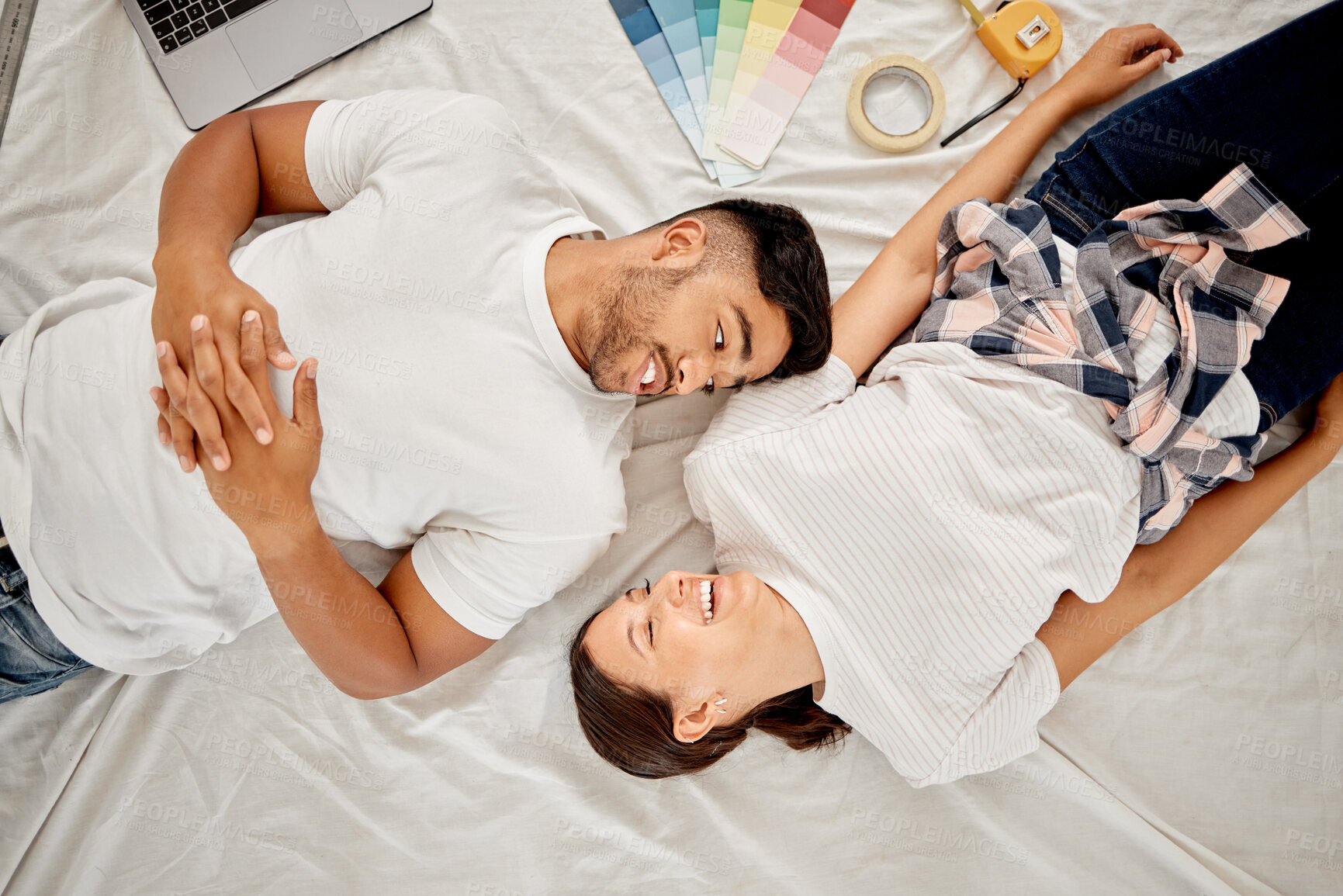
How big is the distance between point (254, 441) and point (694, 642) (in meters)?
0.89

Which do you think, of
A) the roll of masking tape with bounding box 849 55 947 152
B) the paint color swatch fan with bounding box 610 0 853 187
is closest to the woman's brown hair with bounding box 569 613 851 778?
the paint color swatch fan with bounding box 610 0 853 187

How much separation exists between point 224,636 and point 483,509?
0.68 meters

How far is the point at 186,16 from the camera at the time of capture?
192cm

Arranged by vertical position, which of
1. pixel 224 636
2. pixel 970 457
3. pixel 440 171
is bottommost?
pixel 970 457

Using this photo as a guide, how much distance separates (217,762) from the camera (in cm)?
185

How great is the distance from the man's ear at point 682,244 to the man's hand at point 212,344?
0.72 m

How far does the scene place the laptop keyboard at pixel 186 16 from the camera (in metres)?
1.92

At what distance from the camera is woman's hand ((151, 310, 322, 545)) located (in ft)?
4.74

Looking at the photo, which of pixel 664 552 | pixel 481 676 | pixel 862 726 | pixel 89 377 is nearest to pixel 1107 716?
pixel 862 726

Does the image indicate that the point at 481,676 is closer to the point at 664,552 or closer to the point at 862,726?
the point at 664,552

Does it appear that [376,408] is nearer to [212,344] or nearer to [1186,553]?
[212,344]

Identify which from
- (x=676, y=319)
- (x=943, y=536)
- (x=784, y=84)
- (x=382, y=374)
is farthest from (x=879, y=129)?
(x=382, y=374)

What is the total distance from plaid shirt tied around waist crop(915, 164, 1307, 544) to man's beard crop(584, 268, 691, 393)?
0.65 meters

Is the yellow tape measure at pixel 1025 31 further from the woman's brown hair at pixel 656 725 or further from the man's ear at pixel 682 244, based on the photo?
the woman's brown hair at pixel 656 725
